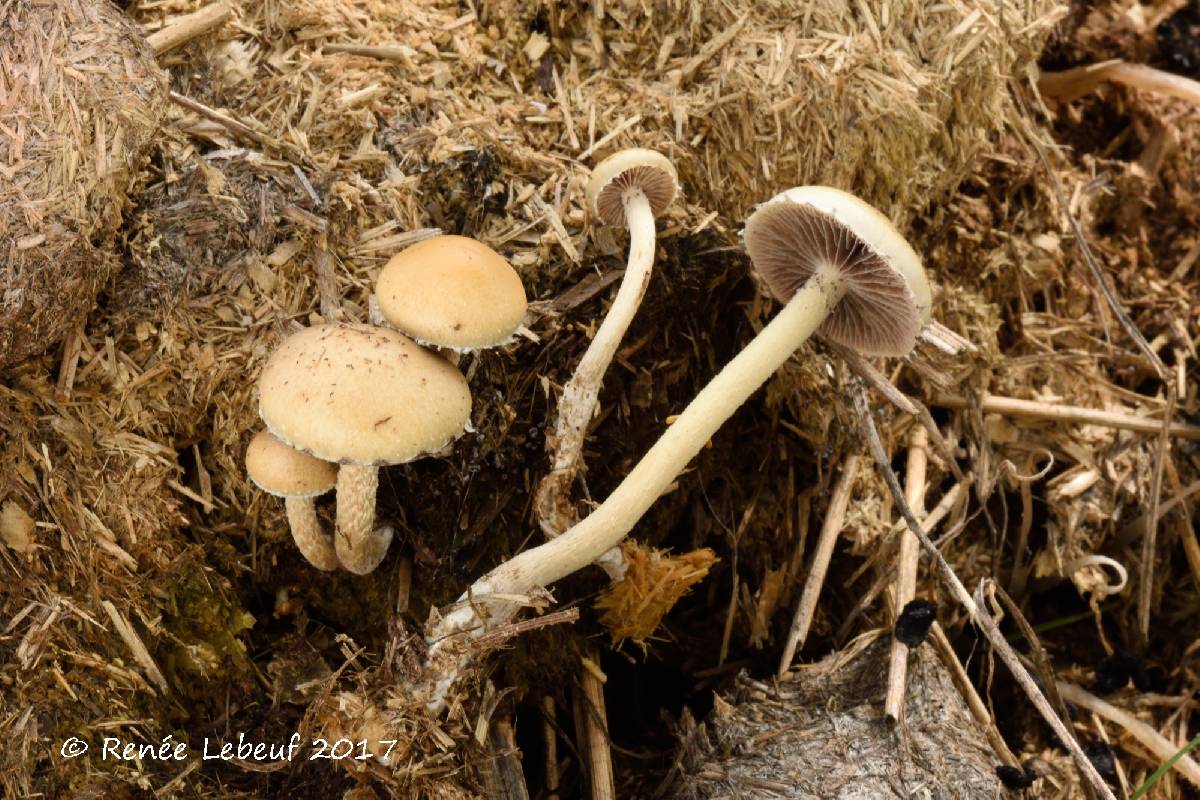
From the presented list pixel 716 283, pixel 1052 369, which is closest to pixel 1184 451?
pixel 1052 369

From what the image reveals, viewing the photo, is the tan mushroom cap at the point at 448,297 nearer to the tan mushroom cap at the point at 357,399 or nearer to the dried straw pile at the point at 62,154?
the tan mushroom cap at the point at 357,399

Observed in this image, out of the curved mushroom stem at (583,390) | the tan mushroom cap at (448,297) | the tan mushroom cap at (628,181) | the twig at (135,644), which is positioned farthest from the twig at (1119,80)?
the twig at (135,644)

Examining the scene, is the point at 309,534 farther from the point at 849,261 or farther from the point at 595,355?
the point at 849,261

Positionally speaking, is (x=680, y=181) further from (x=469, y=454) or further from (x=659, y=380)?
(x=469, y=454)

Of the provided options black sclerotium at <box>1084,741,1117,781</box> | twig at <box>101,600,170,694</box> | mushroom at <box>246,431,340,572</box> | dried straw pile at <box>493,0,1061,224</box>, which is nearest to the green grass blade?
black sclerotium at <box>1084,741,1117,781</box>

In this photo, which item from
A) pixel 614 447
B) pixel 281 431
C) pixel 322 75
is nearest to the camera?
pixel 281 431

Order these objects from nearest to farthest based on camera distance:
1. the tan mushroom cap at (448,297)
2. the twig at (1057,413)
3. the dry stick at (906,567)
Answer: the tan mushroom cap at (448,297) → the dry stick at (906,567) → the twig at (1057,413)
